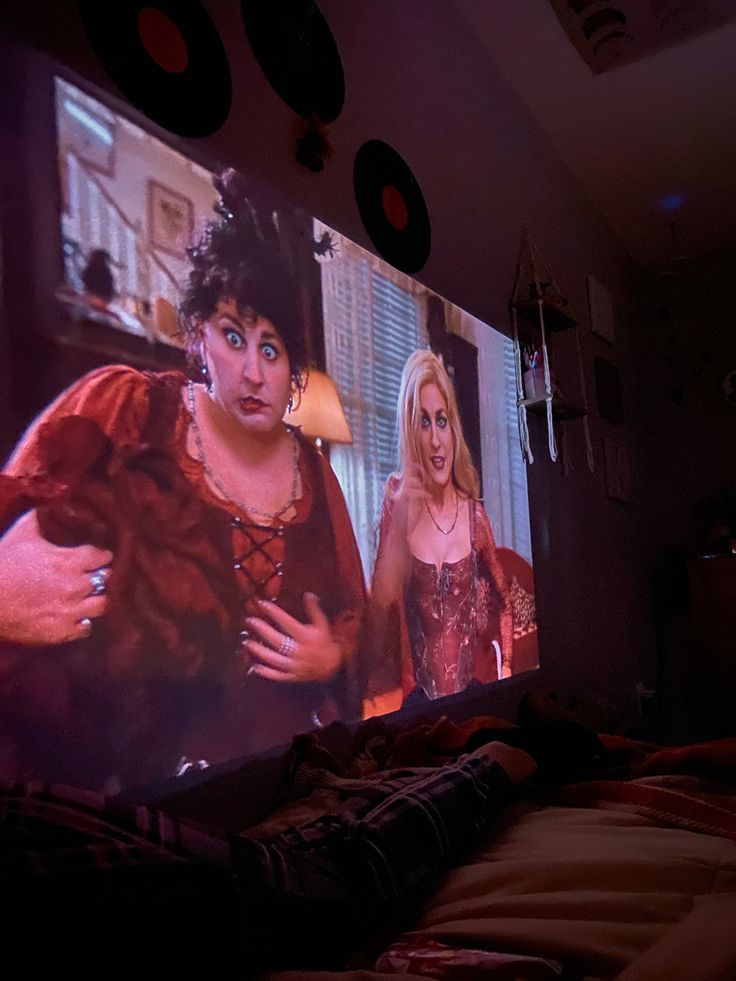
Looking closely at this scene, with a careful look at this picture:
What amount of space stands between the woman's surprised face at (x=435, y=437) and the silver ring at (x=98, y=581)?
3.27 feet

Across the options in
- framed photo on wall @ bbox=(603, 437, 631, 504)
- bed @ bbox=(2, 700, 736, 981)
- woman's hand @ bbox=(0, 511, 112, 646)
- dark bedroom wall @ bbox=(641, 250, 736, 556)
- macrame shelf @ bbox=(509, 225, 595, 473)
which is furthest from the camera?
dark bedroom wall @ bbox=(641, 250, 736, 556)

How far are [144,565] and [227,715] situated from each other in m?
0.30

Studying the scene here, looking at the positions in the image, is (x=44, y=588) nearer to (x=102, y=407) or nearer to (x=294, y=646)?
(x=102, y=407)

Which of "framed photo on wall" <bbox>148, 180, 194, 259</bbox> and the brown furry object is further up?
"framed photo on wall" <bbox>148, 180, 194, 259</bbox>

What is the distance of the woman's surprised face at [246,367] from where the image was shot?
52.0 inches

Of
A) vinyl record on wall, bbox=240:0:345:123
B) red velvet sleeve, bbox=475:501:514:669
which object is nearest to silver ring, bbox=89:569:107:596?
vinyl record on wall, bbox=240:0:345:123

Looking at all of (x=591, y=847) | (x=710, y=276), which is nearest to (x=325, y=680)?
(x=591, y=847)

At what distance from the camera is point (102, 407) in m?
1.11

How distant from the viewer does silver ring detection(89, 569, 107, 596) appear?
1.07 meters

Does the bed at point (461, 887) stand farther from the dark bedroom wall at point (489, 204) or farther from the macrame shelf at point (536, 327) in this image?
the macrame shelf at point (536, 327)

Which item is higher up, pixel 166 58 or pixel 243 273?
pixel 166 58

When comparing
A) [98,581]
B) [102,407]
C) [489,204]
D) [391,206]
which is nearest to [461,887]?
[98,581]

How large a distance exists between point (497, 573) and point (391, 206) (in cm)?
106

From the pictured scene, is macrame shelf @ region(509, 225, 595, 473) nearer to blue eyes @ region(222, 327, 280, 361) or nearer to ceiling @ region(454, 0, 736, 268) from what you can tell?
ceiling @ region(454, 0, 736, 268)
